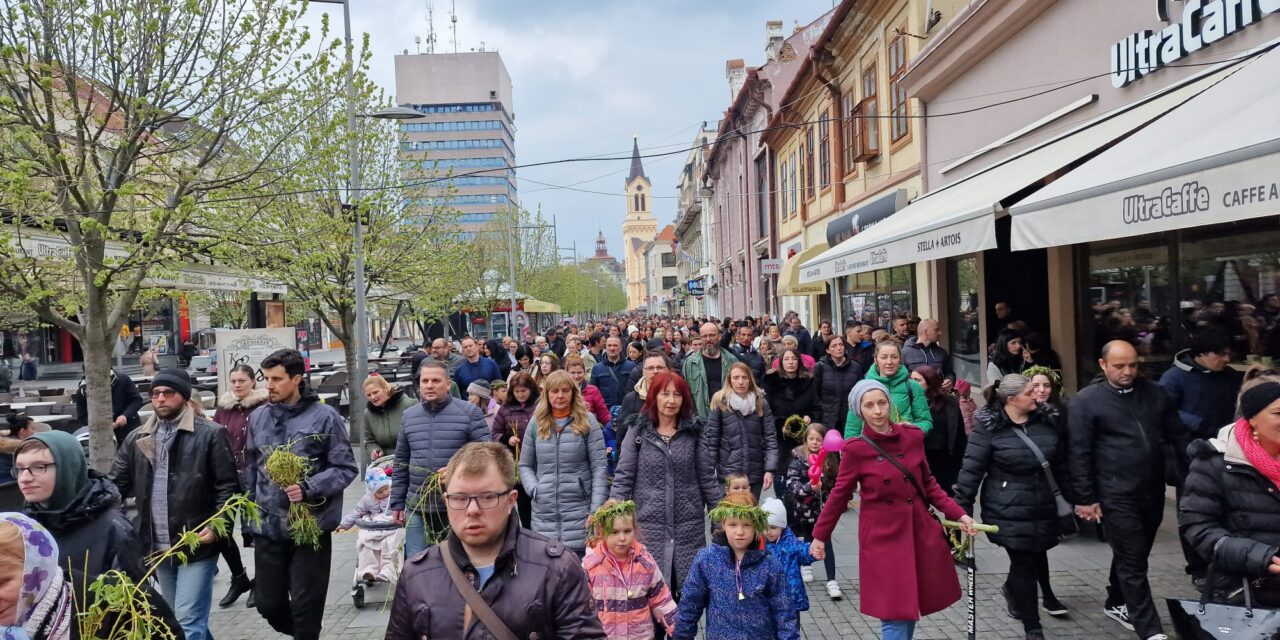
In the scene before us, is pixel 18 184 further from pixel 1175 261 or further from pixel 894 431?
pixel 1175 261

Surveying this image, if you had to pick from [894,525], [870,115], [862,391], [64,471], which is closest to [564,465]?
[862,391]

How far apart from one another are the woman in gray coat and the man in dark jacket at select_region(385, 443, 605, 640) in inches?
107

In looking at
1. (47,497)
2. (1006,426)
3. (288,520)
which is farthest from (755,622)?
(47,497)

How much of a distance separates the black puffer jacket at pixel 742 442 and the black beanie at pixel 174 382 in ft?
10.5

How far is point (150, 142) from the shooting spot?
8.57 m

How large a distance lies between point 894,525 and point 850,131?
14794 millimetres

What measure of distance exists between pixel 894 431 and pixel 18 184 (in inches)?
291

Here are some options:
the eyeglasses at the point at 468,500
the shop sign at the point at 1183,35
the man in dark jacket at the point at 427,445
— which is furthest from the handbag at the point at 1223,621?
the shop sign at the point at 1183,35

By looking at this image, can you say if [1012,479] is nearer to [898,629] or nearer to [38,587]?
[898,629]

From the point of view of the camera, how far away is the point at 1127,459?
15.1ft

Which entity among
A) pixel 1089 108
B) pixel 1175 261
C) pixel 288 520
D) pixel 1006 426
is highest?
pixel 1089 108

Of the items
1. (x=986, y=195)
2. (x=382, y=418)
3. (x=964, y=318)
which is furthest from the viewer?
(x=964, y=318)

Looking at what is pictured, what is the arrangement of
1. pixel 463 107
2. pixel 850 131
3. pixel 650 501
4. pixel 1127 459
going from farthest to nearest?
1. pixel 463 107
2. pixel 850 131
3. pixel 650 501
4. pixel 1127 459

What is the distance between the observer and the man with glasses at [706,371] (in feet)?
27.4
